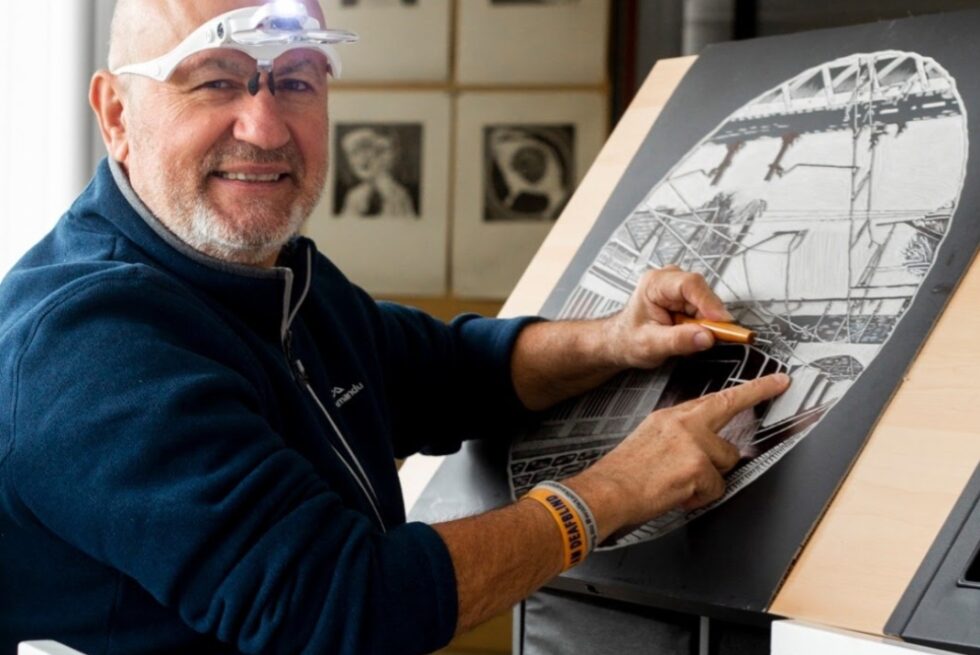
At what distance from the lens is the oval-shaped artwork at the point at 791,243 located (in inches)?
57.4

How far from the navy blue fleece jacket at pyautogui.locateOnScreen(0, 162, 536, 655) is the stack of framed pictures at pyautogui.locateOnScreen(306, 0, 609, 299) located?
2.11m

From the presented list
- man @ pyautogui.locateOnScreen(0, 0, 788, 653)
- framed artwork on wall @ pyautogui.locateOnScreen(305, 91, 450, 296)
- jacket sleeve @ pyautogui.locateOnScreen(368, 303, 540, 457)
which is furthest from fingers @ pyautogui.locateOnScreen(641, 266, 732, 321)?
framed artwork on wall @ pyautogui.locateOnScreen(305, 91, 450, 296)

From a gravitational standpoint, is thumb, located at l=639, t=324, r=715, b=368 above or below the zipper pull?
above

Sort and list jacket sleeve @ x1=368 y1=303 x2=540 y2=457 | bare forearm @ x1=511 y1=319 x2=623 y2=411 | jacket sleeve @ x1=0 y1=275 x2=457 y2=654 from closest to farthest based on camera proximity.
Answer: jacket sleeve @ x1=0 y1=275 x2=457 y2=654, bare forearm @ x1=511 y1=319 x2=623 y2=411, jacket sleeve @ x1=368 y1=303 x2=540 y2=457

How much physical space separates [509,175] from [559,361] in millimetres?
1839

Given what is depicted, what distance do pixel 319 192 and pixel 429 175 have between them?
196 centimetres

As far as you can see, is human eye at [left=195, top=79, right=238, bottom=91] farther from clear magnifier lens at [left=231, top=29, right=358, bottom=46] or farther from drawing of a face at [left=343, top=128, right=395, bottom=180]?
drawing of a face at [left=343, top=128, right=395, bottom=180]

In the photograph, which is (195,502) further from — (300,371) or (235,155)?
(235,155)

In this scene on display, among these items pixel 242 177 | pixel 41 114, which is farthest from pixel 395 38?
pixel 242 177

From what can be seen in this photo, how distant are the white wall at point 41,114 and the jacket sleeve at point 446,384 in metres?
1.32

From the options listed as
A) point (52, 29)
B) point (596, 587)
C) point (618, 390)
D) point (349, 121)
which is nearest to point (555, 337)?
point (618, 390)

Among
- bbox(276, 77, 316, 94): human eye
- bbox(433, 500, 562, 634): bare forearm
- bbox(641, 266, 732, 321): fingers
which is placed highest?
bbox(276, 77, 316, 94): human eye

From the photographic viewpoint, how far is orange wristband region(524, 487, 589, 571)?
136 centimetres

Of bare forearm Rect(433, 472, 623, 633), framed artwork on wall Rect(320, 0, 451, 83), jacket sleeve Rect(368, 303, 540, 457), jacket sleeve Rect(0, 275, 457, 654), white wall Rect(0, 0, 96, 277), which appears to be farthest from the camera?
framed artwork on wall Rect(320, 0, 451, 83)
